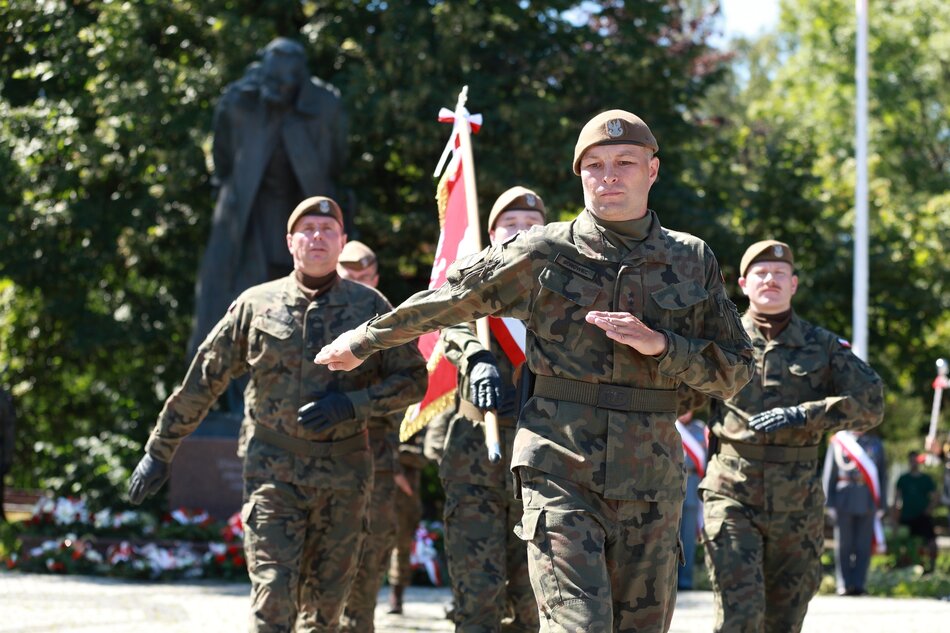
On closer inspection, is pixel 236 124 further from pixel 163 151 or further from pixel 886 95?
pixel 886 95

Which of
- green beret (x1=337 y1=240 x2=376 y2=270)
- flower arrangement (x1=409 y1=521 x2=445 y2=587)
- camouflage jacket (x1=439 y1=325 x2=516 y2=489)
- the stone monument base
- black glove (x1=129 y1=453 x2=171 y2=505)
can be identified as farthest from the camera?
the stone monument base

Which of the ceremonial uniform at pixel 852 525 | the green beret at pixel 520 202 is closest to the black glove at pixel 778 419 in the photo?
the green beret at pixel 520 202

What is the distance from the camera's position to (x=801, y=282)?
20875mm

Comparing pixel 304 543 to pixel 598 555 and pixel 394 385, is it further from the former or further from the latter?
pixel 598 555

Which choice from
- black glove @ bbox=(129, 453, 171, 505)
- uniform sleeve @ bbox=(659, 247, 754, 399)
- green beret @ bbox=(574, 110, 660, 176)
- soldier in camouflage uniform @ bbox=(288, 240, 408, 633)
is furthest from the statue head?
uniform sleeve @ bbox=(659, 247, 754, 399)

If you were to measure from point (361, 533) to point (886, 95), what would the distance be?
32.1 m

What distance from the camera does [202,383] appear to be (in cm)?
660

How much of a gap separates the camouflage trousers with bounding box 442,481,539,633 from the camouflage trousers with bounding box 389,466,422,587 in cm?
386

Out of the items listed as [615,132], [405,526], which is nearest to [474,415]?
[615,132]

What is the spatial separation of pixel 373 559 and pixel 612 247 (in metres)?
3.91

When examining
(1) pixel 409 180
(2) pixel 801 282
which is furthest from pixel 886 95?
(1) pixel 409 180

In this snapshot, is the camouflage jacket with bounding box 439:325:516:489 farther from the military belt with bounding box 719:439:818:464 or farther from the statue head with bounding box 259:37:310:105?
the statue head with bounding box 259:37:310:105

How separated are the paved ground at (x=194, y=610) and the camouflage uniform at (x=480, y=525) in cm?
300

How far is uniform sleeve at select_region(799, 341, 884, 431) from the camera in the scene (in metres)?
6.86
